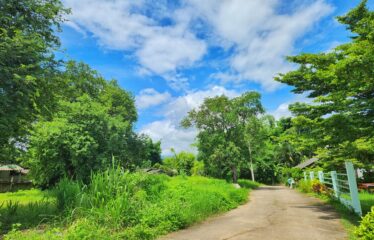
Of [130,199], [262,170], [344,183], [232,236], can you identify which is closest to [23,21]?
[130,199]

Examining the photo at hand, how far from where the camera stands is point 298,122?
34.7 ft

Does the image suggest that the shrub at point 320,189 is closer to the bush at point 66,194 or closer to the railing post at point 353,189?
the railing post at point 353,189

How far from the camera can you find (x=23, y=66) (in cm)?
866

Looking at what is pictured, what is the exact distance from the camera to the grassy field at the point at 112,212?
20.4 feet

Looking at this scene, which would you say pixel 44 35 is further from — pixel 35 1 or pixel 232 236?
pixel 232 236

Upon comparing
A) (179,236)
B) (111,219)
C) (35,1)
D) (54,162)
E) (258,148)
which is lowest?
(179,236)

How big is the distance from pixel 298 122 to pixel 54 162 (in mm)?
14772

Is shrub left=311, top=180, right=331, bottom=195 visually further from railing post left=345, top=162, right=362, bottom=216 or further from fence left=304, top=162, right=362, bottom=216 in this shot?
railing post left=345, top=162, right=362, bottom=216

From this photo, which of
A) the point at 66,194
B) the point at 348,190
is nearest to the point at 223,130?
the point at 348,190

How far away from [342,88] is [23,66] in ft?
35.3

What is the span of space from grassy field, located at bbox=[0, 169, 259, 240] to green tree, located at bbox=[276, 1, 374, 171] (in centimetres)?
519

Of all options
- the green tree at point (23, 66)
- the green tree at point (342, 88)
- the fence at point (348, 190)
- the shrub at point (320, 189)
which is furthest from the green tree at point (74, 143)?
the shrub at point (320, 189)

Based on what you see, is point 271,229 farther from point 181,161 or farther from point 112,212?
point 181,161

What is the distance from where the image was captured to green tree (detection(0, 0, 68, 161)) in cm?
863
